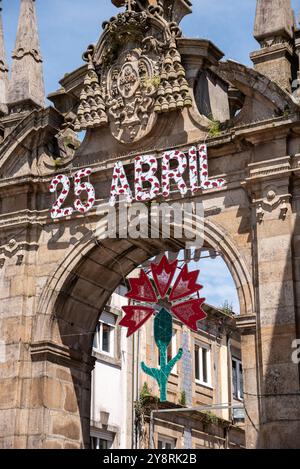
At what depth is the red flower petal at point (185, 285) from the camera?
16.2m

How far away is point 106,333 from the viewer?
2684 cm

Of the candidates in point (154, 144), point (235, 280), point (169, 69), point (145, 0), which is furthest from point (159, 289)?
point (145, 0)

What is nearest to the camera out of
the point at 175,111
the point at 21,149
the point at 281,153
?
the point at 281,153

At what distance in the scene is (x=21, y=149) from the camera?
18.9m

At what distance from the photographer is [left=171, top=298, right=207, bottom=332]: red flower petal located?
643 inches

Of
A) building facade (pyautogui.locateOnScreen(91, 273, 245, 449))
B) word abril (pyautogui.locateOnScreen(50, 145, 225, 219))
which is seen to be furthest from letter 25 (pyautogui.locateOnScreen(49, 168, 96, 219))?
building facade (pyautogui.locateOnScreen(91, 273, 245, 449))

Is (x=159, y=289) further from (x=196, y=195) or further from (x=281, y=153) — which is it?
(x=281, y=153)

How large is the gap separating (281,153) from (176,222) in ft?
7.43

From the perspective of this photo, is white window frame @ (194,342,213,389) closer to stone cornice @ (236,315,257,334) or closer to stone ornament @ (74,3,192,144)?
stone ornament @ (74,3,192,144)

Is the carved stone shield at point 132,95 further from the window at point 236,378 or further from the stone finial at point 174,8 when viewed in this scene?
the window at point 236,378

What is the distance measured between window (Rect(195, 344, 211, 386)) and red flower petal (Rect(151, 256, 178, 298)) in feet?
48.9

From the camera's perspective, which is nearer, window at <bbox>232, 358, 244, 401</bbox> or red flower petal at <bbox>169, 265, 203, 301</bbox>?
red flower petal at <bbox>169, 265, 203, 301</bbox>

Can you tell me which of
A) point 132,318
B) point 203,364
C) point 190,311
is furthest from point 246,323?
point 203,364
